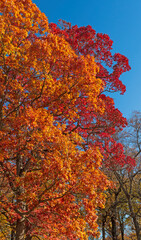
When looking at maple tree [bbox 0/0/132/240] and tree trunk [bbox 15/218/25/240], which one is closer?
maple tree [bbox 0/0/132/240]

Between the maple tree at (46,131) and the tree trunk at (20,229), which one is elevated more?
the maple tree at (46,131)

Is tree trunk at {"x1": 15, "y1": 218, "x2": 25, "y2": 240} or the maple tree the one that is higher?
the maple tree

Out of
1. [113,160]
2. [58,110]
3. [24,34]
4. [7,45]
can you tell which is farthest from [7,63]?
[113,160]

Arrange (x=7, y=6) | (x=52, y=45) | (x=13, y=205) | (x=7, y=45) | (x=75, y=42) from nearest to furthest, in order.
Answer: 1. (x=7, y=45)
2. (x=7, y=6)
3. (x=52, y=45)
4. (x=13, y=205)
5. (x=75, y=42)

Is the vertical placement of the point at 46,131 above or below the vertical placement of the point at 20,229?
above

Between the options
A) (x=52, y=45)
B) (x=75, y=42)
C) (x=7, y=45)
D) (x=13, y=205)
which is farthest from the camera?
(x=75, y=42)

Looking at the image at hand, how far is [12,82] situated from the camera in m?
7.02

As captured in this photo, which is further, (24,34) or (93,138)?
(93,138)

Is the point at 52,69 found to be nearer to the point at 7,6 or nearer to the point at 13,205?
the point at 7,6

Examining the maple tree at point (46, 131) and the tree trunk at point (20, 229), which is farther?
the tree trunk at point (20, 229)

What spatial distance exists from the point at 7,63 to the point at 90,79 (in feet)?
9.18

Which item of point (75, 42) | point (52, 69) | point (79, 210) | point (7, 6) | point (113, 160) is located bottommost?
point (79, 210)

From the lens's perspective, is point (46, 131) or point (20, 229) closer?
point (46, 131)

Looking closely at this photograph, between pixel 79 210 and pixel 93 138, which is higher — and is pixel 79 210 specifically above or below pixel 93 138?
A: below
